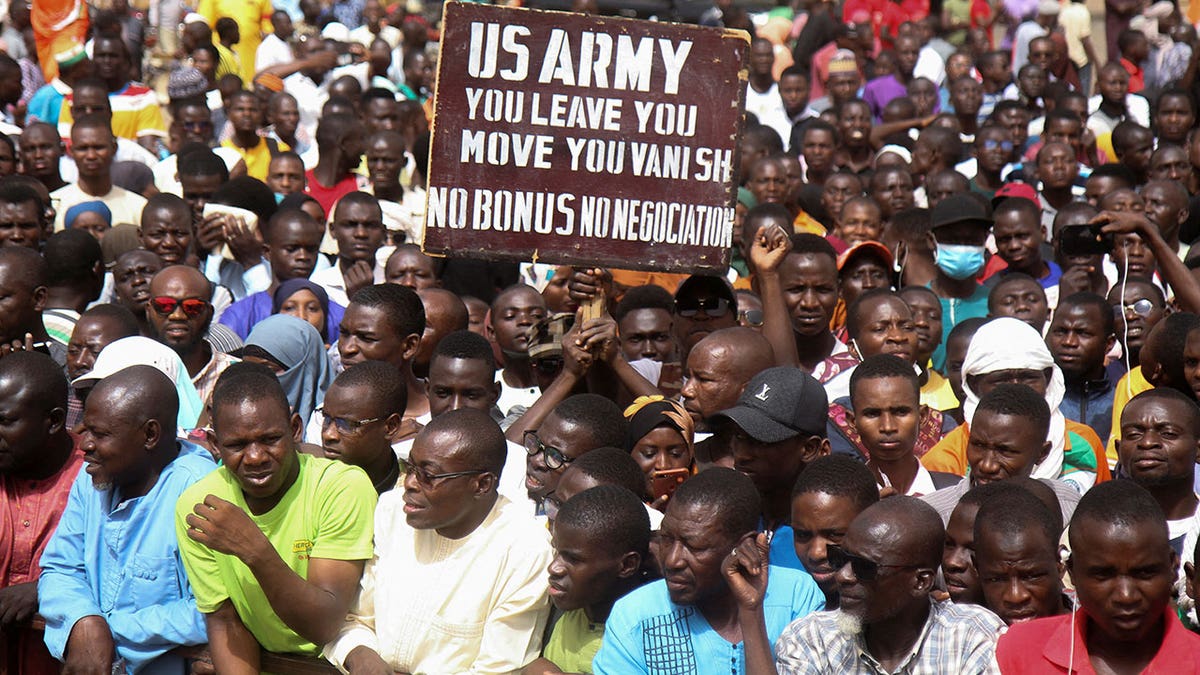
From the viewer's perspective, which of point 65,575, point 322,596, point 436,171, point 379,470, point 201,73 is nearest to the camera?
point 322,596

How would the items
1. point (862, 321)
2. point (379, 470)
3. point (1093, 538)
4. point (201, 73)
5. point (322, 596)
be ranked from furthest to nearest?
point (201, 73) → point (862, 321) → point (379, 470) → point (322, 596) → point (1093, 538)

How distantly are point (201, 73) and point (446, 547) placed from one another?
10.2 m

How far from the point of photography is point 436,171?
593 centimetres

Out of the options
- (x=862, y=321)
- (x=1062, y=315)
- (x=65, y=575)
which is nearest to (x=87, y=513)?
(x=65, y=575)

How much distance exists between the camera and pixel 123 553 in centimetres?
500

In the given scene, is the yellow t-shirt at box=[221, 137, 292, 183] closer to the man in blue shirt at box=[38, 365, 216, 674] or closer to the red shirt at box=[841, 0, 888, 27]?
the man in blue shirt at box=[38, 365, 216, 674]

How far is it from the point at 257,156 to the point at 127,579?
24.0 feet


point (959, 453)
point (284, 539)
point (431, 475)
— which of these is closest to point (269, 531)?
point (284, 539)

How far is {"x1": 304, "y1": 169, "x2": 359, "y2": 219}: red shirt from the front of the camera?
10734mm

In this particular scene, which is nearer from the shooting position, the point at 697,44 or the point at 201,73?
the point at 697,44

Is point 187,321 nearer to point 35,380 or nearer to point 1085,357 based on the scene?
point 35,380

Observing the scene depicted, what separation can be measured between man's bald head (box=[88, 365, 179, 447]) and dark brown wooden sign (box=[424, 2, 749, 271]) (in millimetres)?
1171

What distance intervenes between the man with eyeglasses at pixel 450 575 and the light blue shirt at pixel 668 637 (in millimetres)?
347

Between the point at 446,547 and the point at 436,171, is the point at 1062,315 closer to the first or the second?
the point at 436,171
